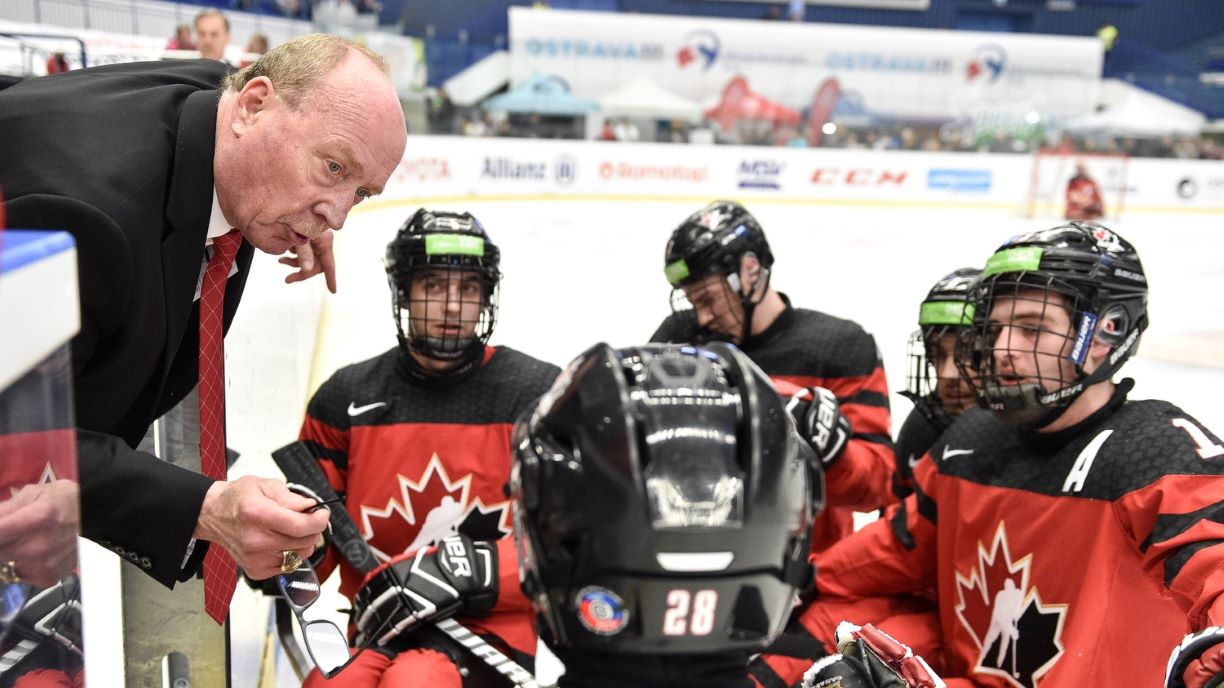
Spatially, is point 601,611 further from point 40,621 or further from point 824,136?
point 824,136

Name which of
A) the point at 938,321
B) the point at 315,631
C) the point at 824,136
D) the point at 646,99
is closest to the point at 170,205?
the point at 315,631

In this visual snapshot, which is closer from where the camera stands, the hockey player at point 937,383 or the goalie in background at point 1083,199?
Result: the hockey player at point 937,383

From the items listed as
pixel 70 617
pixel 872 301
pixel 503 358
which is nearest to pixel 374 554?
pixel 503 358

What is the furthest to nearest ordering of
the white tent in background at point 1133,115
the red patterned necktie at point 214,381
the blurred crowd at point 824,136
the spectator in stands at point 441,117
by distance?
the white tent in background at point 1133,115
the blurred crowd at point 824,136
the spectator in stands at point 441,117
the red patterned necktie at point 214,381

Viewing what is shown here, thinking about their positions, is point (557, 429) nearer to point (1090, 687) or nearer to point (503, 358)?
point (1090, 687)

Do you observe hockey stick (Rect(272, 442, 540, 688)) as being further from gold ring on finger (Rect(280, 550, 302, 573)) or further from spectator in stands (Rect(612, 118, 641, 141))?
spectator in stands (Rect(612, 118, 641, 141))

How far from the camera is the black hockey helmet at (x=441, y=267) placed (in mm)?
2129

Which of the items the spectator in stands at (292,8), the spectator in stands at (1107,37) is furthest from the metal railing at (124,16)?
the spectator in stands at (1107,37)

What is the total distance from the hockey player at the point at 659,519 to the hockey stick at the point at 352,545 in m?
0.81

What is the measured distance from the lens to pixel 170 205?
1362 mm

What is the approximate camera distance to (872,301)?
6.70 meters

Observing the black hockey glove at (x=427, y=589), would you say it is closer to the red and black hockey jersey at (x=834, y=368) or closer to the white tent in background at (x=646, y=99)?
the red and black hockey jersey at (x=834, y=368)

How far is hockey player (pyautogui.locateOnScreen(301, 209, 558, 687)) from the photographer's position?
2.14 meters

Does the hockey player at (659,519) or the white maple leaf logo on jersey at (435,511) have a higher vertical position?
the hockey player at (659,519)
